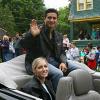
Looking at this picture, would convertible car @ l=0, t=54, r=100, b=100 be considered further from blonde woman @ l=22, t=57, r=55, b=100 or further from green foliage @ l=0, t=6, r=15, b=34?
green foliage @ l=0, t=6, r=15, b=34

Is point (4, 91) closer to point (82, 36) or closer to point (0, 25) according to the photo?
point (82, 36)

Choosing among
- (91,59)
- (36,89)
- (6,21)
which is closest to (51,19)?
(36,89)

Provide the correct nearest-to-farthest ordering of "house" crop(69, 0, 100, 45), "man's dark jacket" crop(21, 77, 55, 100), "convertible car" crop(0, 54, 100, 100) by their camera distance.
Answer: "convertible car" crop(0, 54, 100, 100), "man's dark jacket" crop(21, 77, 55, 100), "house" crop(69, 0, 100, 45)

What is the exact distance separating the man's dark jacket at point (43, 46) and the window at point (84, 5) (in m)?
30.6

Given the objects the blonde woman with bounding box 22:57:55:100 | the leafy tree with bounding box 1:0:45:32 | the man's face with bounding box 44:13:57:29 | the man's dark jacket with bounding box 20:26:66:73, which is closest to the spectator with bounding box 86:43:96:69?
the man's dark jacket with bounding box 20:26:66:73

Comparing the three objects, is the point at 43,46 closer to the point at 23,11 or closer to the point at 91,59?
the point at 91,59

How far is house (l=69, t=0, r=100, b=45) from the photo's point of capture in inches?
1374

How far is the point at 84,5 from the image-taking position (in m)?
36.3

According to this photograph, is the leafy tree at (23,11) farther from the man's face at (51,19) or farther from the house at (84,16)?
the man's face at (51,19)

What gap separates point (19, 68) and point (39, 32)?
606 millimetres

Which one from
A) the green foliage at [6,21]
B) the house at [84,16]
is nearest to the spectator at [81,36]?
the house at [84,16]

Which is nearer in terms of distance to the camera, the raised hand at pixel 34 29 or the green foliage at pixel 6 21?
the raised hand at pixel 34 29

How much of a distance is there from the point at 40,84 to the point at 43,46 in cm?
89

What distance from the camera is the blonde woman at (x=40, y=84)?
14.3 ft
